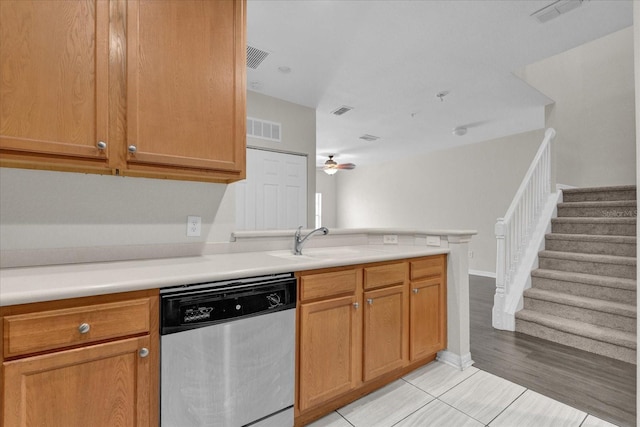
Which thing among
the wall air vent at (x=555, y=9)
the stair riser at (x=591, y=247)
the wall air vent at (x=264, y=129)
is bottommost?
the stair riser at (x=591, y=247)

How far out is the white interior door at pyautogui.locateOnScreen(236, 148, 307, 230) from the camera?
13.8 feet

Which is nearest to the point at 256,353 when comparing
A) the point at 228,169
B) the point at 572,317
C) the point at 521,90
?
the point at 228,169

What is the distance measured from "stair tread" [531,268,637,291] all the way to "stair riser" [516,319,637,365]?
0.60 m

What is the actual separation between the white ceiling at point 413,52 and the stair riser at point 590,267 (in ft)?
7.06

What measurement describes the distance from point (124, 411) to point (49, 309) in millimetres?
482

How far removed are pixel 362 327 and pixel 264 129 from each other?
3117mm

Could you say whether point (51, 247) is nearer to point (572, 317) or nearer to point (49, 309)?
point (49, 309)

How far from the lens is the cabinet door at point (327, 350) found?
170cm

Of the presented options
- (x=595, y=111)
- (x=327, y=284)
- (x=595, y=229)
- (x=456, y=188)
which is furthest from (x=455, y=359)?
(x=456, y=188)

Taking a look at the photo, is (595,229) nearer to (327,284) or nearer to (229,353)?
(327,284)

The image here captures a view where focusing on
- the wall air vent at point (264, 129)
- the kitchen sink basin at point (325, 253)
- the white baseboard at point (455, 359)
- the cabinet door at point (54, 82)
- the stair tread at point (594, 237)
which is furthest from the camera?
the wall air vent at point (264, 129)

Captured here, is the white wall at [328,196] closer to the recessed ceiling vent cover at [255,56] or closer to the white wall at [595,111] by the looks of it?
the white wall at [595,111]

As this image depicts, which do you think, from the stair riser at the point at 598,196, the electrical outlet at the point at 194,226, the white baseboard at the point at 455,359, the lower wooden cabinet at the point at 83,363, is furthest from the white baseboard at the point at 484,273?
the lower wooden cabinet at the point at 83,363

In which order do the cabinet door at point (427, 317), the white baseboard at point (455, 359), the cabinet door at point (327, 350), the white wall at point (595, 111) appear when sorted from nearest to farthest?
the cabinet door at point (327, 350) → the cabinet door at point (427, 317) → the white baseboard at point (455, 359) → the white wall at point (595, 111)
